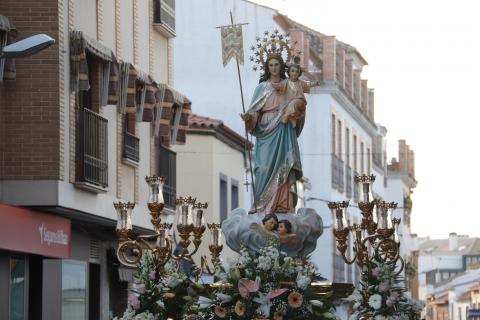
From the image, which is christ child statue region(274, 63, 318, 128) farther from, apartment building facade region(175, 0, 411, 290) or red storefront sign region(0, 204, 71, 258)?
apartment building facade region(175, 0, 411, 290)

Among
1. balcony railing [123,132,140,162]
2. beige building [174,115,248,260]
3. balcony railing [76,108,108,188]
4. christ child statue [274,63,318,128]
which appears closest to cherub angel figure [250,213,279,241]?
christ child statue [274,63,318,128]

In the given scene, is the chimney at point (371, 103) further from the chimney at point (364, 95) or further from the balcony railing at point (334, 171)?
the balcony railing at point (334, 171)

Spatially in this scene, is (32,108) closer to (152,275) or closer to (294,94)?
(294,94)

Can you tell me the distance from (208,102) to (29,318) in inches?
947

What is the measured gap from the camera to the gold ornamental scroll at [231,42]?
18.4m

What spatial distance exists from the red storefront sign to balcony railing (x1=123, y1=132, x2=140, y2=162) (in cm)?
366

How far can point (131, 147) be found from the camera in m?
30.7

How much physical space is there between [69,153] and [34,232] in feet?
5.07

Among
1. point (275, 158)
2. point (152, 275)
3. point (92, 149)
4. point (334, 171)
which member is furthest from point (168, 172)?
point (334, 171)

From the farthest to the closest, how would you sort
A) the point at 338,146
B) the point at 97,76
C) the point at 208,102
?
the point at 338,146
the point at 208,102
the point at 97,76

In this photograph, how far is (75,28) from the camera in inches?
1058

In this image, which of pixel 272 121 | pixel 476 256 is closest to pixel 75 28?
pixel 272 121

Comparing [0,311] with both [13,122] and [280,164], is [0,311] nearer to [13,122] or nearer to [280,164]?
[13,122]

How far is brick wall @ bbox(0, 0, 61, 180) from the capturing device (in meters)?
25.2
